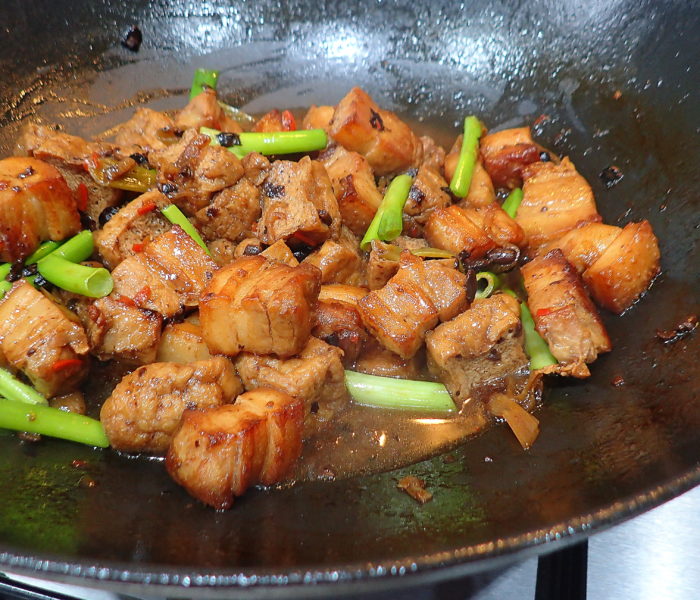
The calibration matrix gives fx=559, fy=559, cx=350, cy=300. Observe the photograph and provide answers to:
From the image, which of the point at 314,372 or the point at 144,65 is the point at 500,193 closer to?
the point at 314,372

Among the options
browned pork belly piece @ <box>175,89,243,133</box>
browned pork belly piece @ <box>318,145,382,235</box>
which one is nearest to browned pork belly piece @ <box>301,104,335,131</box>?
browned pork belly piece @ <box>318,145,382,235</box>

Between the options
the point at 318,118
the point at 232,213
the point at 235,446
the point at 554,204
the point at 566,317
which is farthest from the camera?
the point at 318,118

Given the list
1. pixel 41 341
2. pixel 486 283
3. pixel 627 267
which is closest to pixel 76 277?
pixel 41 341

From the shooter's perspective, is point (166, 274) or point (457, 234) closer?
point (166, 274)

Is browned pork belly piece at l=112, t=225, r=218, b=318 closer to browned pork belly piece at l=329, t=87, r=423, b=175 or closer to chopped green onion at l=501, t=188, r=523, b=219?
browned pork belly piece at l=329, t=87, r=423, b=175

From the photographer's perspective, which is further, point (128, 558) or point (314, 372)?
point (314, 372)

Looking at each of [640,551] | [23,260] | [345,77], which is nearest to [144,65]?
[345,77]

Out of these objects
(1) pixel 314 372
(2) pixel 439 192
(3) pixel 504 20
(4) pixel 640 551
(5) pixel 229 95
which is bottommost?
(4) pixel 640 551

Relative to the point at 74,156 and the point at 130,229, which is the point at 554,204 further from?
the point at 74,156
